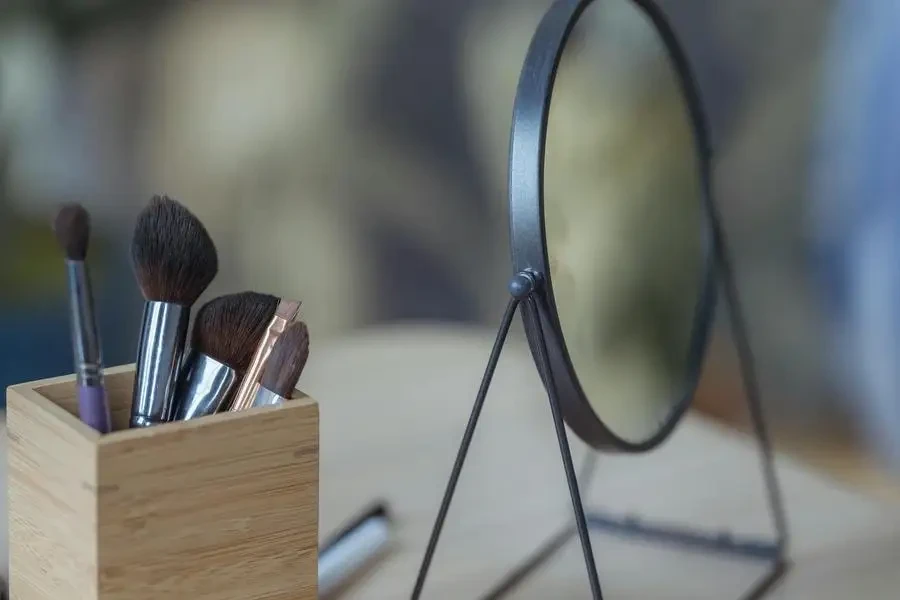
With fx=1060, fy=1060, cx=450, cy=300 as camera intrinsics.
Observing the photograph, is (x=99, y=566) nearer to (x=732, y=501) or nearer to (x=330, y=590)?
(x=330, y=590)

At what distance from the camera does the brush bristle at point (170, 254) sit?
359 millimetres

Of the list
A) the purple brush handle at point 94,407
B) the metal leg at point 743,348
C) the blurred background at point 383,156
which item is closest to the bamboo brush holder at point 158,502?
the purple brush handle at point 94,407

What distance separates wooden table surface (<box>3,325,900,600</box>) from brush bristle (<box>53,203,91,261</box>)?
0.70ft

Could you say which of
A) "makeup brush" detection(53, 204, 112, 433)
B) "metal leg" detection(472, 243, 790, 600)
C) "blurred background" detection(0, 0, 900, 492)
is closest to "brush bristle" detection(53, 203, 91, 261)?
"makeup brush" detection(53, 204, 112, 433)

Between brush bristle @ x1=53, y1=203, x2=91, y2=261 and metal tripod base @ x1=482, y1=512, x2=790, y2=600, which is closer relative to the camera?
brush bristle @ x1=53, y1=203, x2=91, y2=261

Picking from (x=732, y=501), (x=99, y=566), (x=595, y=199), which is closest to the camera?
(x=99, y=566)

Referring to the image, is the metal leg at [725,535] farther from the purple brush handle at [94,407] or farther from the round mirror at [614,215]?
the purple brush handle at [94,407]

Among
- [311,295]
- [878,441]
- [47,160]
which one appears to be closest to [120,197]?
[47,160]

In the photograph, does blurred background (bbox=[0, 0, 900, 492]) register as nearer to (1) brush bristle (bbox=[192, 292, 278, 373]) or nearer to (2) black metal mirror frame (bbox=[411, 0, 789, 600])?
(2) black metal mirror frame (bbox=[411, 0, 789, 600])

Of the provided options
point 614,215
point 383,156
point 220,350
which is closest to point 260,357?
point 220,350

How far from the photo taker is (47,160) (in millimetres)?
895

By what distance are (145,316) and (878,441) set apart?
0.75m

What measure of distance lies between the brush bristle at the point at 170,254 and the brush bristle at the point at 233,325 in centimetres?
1

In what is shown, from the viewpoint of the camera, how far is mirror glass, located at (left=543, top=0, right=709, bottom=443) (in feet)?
1.36
